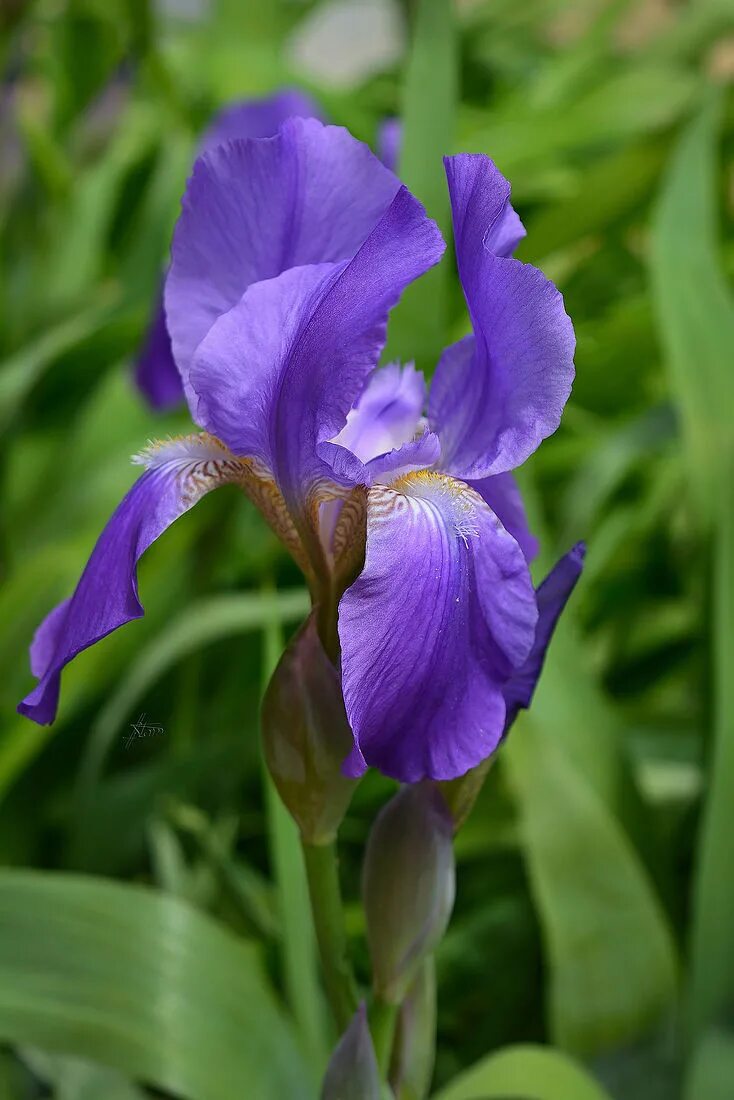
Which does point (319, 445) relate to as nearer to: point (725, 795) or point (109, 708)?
point (725, 795)

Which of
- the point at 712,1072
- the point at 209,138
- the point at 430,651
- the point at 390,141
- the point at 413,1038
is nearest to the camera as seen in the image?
the point at 430,651

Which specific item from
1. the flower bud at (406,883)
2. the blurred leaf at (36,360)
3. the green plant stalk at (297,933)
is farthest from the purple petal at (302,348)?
the blurred leaf at (36,360)

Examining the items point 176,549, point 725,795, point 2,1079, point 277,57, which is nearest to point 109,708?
point 176,549

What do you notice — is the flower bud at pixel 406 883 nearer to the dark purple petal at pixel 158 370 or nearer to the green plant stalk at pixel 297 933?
the green plant stalk at pixel 297 933

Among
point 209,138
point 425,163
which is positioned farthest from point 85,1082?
point 209,138

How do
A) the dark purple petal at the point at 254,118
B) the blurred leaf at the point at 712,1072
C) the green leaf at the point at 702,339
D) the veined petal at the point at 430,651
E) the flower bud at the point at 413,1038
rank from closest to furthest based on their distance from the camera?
the veined petal at the point at 430,651, the flower bud at the point at 413,1038, the blurred leaf at the point at 712,1072, the green leaf at the point at 702,339, the dark purple petal at the point at 254,118

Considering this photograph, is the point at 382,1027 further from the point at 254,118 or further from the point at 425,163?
the point at 254,118

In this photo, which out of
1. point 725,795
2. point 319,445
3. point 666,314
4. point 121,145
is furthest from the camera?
point 121,145
